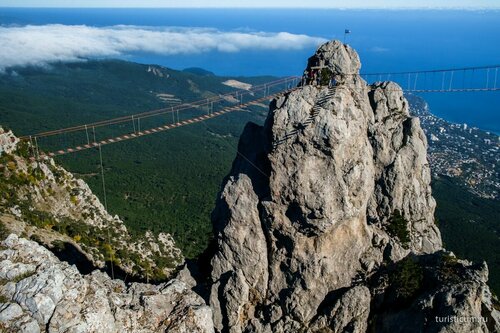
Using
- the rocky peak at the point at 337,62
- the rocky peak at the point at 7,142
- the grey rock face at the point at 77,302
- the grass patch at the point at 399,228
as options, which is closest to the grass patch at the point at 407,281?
the grass patch at the point at 399,228

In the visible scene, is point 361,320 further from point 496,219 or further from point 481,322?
point 496,219

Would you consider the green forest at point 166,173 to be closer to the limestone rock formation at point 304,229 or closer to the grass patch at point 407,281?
the limestone rock formation at point 304,229

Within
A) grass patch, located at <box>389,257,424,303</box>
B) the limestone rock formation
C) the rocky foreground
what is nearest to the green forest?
the limestone rock formation

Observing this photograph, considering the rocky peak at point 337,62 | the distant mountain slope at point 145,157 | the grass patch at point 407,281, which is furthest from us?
the distant mountain slope at point 145,157

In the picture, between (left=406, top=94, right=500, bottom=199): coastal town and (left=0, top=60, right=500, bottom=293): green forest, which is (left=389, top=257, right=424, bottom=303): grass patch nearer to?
(left=0, top=60, right=500, bottom=293): green forest

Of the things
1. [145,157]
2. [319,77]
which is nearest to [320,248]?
[319,77]

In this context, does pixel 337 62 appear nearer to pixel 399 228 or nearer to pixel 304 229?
pixel 399 228

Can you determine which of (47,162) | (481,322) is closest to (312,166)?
(481,322)
